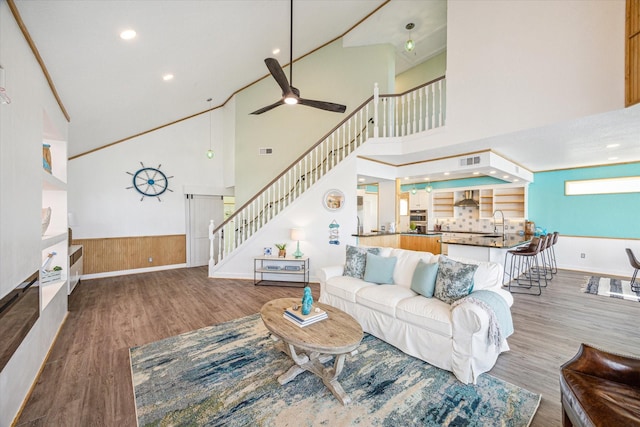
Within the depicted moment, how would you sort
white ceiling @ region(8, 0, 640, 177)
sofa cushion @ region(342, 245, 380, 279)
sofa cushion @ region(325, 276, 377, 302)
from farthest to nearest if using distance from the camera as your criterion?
sofa cushion @ region(342, 245, 380, 279), sofa cushion @ region(325, 276, 377, 302), white ceiling @ region(8, 0, 640, 177)

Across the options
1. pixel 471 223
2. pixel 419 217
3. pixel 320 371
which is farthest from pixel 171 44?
pixel 471 223

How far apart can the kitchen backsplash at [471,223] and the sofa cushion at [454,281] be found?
6.48 meters

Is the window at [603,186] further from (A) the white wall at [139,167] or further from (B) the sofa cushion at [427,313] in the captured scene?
(A) the white wall at [139,167]

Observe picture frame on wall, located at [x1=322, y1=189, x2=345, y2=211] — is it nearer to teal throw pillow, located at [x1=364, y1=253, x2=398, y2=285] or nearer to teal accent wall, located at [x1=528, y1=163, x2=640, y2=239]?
teal throw pillow, located at [x1=364, y1=253, x2=398, y2=285]

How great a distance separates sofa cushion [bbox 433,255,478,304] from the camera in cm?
274

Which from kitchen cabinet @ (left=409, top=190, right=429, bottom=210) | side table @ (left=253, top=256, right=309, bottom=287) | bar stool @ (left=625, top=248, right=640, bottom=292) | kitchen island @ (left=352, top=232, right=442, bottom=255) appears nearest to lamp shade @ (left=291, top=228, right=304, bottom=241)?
side table @ (left=253, top=256, right=309, bottom=287)

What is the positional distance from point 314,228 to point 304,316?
3.30 m

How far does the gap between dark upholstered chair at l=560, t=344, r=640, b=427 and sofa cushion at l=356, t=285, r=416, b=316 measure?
4.83ft

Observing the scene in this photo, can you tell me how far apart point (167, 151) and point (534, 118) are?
7.61 m

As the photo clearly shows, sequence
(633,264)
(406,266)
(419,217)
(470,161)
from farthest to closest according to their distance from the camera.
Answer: (419,217)
(470,161)
(633,264)
(406,266)

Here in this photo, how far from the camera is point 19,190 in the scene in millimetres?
1954

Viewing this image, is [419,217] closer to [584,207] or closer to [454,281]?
[584,207]

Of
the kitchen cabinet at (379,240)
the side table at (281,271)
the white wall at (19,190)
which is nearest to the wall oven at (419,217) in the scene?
the kitchen cabinet at (379,240)

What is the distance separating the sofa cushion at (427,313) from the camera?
2486 mm
